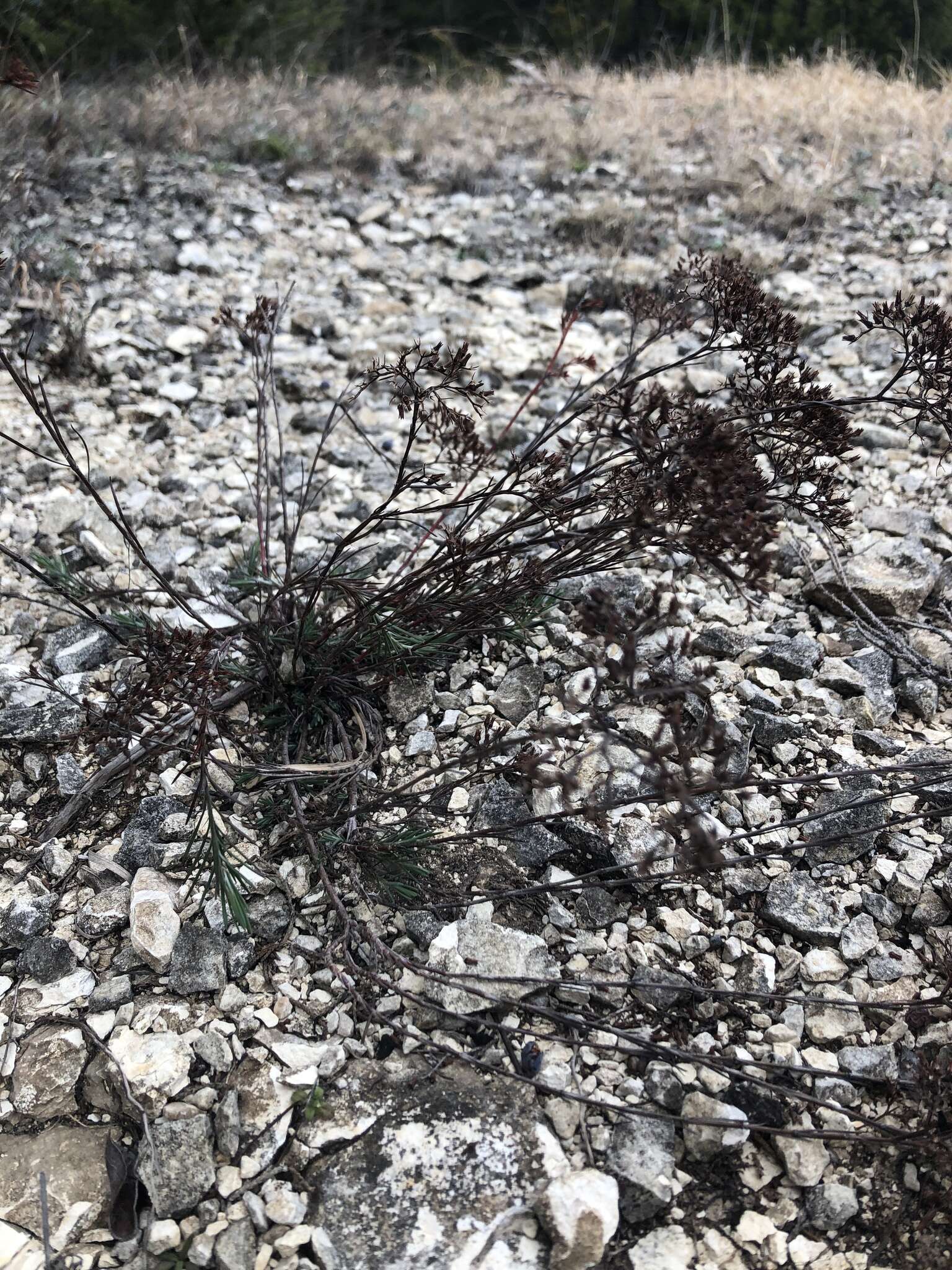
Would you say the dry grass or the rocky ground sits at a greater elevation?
the dry grass

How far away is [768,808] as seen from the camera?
2260mm

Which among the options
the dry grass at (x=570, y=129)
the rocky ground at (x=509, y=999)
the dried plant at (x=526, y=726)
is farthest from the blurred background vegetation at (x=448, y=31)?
the rocky ground at (x=509, y=999)

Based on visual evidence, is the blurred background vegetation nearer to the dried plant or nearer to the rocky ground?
the dried plant

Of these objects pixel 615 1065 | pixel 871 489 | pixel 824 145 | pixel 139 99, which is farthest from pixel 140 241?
pixel 615 1065

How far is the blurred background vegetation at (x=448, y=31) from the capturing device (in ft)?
25.5

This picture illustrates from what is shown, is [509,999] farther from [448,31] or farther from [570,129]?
[448,31]

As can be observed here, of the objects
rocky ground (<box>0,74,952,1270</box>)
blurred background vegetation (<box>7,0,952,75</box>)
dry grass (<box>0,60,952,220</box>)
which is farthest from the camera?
blurred background vegetation (<box>7,0,952,75</box>)

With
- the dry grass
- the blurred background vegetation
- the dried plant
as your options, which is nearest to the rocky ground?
the dried plant

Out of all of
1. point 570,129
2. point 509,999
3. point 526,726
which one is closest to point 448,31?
point 570,129

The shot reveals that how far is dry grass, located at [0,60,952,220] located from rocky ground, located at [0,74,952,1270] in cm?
349

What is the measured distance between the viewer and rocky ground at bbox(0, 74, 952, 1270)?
1633mm

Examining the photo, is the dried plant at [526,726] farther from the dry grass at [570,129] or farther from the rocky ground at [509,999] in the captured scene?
the dry grass at [570,129]

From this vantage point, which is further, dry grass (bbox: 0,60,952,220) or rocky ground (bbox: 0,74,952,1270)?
dry grass (bbox: 0,60,952,220)

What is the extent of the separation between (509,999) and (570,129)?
6543mm
